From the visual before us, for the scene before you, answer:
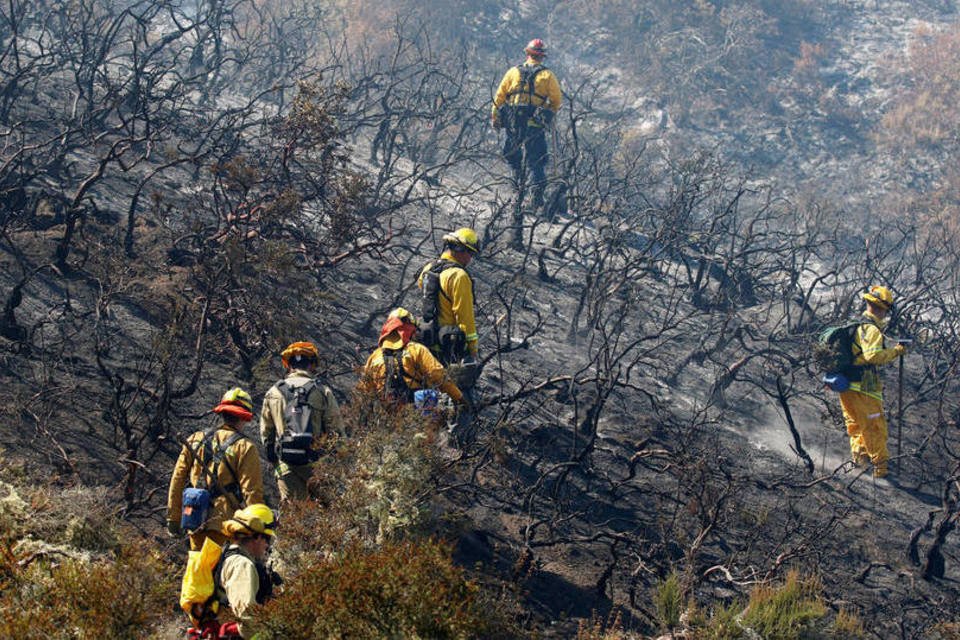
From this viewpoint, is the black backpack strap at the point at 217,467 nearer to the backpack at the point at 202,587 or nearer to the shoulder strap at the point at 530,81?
the backpack at the point at 202,587

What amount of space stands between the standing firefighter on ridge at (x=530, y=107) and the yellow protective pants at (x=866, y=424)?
5010 mm

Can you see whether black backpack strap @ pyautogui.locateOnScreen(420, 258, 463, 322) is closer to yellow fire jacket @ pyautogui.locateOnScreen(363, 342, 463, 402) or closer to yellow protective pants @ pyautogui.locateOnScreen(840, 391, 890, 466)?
yellow fire jacket @ pyautogui.locateOnScreen(363, 342, 463, 402)

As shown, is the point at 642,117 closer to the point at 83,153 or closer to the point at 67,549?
the point at 83,153

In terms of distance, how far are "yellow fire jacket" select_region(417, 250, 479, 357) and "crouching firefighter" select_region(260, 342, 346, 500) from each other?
1.57 m

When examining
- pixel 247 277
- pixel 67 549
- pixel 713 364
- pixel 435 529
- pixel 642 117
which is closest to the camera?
pixel 67 549

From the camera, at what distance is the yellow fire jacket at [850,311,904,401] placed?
8445 mm

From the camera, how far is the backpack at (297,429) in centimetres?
575

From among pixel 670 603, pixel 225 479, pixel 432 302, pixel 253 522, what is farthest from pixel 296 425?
pixel 670 603

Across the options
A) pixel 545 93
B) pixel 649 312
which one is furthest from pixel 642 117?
pixel 649 312

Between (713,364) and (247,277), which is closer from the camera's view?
(247,277)

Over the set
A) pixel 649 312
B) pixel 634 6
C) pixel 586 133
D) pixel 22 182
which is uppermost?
pixel 634 6

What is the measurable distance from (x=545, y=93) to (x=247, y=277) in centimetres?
568

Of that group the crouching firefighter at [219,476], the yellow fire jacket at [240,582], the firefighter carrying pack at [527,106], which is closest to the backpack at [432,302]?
the crouching firefighter at [219,476]

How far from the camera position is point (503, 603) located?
5066 mm
